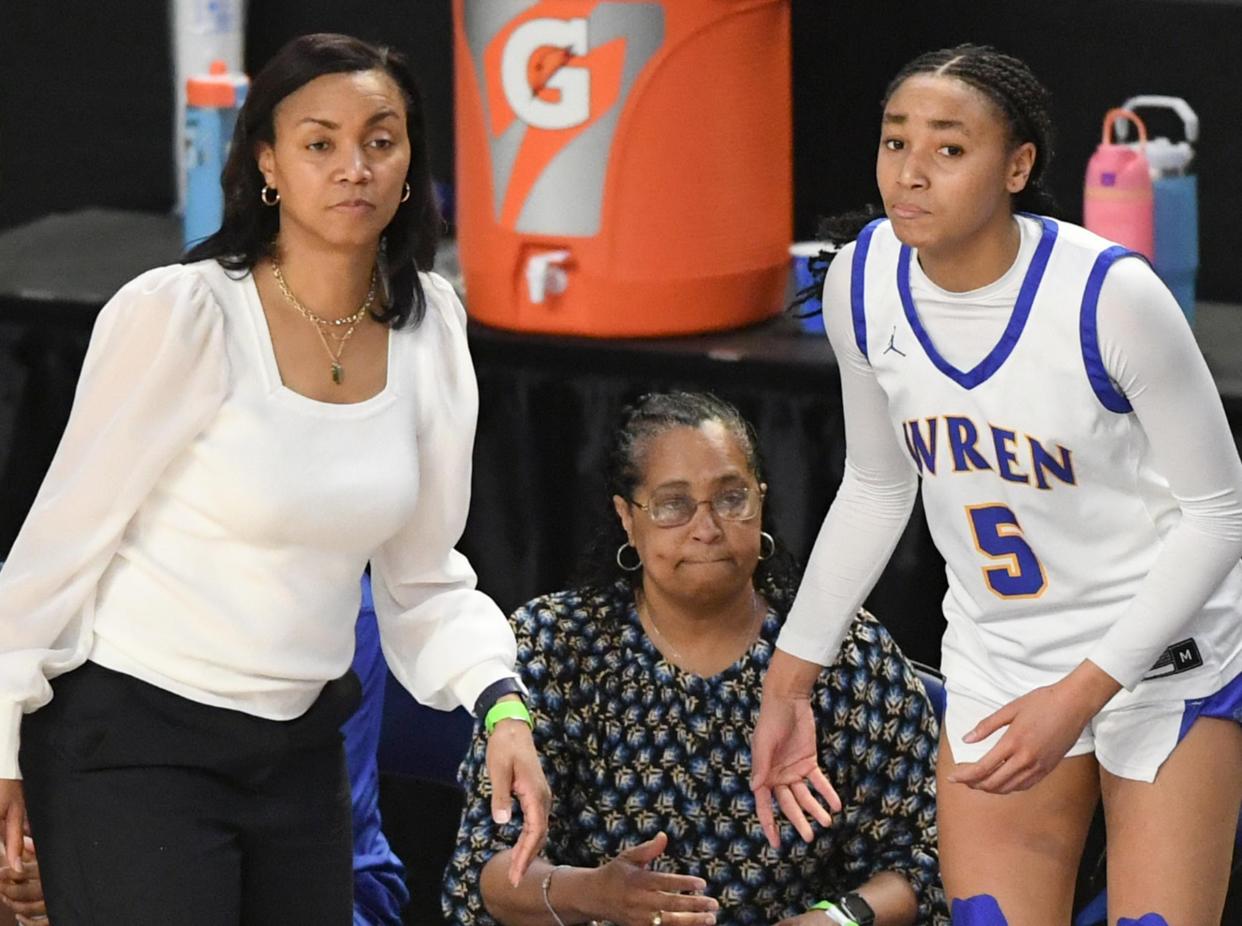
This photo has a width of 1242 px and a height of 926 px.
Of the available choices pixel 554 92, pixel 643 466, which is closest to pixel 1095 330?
pixel 643 466

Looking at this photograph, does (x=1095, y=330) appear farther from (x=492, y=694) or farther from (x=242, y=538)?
(x=242, y=538)

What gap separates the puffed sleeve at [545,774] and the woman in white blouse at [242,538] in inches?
17.2

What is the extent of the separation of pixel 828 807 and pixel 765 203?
101 cm

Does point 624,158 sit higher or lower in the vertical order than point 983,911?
higher

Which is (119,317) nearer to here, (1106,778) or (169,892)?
(169,892)

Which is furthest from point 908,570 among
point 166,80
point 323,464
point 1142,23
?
point 166,80

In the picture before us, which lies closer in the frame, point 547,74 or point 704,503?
point 704,503

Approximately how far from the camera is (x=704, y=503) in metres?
2.55

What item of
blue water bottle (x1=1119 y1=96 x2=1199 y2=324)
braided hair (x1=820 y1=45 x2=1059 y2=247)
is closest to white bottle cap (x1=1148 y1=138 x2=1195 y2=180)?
blue water bottle (x1=1119 y1=96 x2=1199 y2=324)

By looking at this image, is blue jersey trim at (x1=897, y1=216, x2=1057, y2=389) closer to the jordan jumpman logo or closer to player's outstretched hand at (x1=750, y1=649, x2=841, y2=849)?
the jordan jumpman logo

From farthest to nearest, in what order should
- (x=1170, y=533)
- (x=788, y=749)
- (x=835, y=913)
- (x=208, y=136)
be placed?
(x=208, y=136)
(x=835, y=913)
(x=788, y=749)
(x=1170, y=533)

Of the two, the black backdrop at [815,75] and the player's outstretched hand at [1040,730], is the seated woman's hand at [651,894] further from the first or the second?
the black backdrop at [815,75]

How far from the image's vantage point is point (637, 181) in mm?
3057

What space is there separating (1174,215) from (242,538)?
5.38 feet
